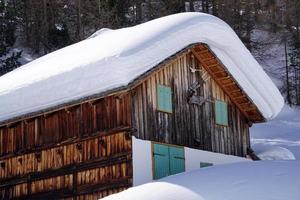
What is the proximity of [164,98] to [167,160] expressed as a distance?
1892mm

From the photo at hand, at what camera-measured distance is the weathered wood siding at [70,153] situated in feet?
53.0

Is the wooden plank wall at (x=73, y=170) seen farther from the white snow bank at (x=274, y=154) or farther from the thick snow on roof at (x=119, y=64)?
the white snow bank at (x=274, y=154)

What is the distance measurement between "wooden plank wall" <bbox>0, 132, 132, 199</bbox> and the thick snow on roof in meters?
1.51

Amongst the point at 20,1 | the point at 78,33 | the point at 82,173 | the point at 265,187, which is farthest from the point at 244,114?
the point at 20,1

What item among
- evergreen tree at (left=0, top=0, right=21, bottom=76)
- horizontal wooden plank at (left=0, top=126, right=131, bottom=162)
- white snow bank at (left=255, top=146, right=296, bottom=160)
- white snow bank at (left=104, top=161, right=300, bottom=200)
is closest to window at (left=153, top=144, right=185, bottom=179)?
horizontal wooden plank at (left=0, top=126, right=131, bottom=162)

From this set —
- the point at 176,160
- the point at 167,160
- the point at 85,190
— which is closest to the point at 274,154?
the point at 176,160

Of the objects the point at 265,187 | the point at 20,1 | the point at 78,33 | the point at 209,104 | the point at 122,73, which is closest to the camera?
the point at 265,187

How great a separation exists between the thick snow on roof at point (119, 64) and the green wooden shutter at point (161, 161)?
2477 mm

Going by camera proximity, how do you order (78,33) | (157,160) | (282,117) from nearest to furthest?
1. (157,160)
2. (282,117)
3. (78,33)

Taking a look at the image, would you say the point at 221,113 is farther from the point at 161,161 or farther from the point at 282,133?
the point at 282,133

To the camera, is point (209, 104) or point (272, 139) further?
point (272, 139)

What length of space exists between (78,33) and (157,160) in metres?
29.6

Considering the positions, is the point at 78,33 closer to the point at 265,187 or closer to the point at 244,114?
the point at 244,114

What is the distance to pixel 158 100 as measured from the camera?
17500 millimetres
